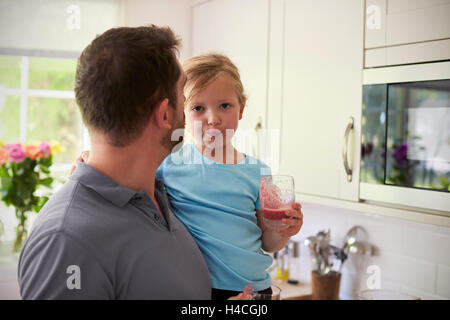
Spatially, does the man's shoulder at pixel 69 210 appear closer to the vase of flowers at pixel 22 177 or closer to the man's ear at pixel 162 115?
the man's ear at pixel 162 115

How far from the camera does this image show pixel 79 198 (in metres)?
0.88

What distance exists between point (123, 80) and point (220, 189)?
50 centimetres

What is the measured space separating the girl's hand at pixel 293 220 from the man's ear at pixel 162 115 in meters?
0.41

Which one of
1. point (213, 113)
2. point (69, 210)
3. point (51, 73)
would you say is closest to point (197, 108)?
point (213, 113)

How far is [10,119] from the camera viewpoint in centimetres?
288

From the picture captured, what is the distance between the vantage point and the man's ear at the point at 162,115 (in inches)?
37.9

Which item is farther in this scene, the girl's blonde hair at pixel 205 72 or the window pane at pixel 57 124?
the window pane at pixel 57 124

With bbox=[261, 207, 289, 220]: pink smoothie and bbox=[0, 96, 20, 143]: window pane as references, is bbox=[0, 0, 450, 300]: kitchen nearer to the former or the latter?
bbox=[0, 96, 20, 143]: window pane

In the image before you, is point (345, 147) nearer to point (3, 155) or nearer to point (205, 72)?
point (205, 72)

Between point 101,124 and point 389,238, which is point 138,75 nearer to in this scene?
point 101,124

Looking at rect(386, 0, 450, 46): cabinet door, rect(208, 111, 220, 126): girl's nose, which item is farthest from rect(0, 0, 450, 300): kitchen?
rect(208, 111, 220, 126): girl's nose

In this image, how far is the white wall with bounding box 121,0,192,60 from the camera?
9.73 feet

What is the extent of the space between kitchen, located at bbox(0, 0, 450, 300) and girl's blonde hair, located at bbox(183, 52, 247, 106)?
0.66 meters

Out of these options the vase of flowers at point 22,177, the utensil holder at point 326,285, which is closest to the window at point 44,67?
the vase of flowers at point 22,177
